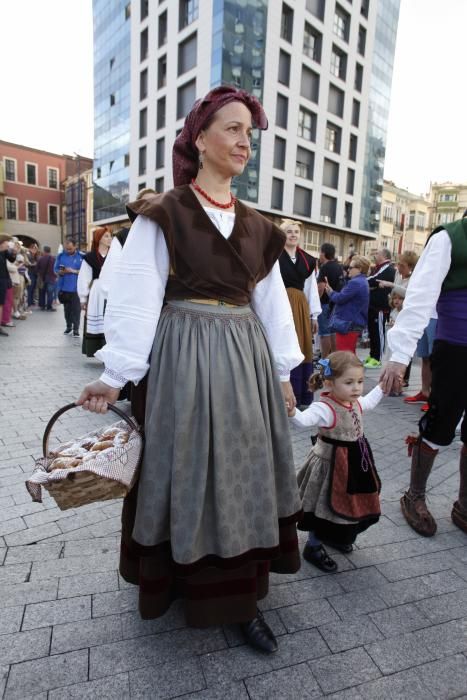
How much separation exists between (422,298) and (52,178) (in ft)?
173

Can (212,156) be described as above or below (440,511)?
above

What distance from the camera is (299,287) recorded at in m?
4.93

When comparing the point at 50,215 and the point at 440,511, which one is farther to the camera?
the point at 50,215

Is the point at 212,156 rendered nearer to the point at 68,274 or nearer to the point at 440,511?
the point at 440,511

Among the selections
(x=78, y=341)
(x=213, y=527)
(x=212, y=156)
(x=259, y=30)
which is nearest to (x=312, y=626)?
(x=213, y=527)

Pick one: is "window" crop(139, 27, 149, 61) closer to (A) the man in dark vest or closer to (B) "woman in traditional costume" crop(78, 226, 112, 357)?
(B) "woman in traditional costume" crop(78, 226, 112, 357)

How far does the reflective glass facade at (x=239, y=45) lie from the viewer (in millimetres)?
25016

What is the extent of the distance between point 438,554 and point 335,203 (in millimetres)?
34337

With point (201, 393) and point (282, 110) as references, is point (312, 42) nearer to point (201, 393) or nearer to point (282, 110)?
point (282, 110)

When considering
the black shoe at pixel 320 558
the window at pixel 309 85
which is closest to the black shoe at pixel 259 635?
the black shoe at pixel 320 558

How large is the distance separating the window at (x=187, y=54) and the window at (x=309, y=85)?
291 inches

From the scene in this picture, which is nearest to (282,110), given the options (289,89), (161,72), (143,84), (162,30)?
(289,89)

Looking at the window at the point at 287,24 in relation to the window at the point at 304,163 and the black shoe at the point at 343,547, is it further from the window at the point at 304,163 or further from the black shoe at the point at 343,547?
the black shoe at the point at 343,547

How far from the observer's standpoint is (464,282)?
246 centimetres
